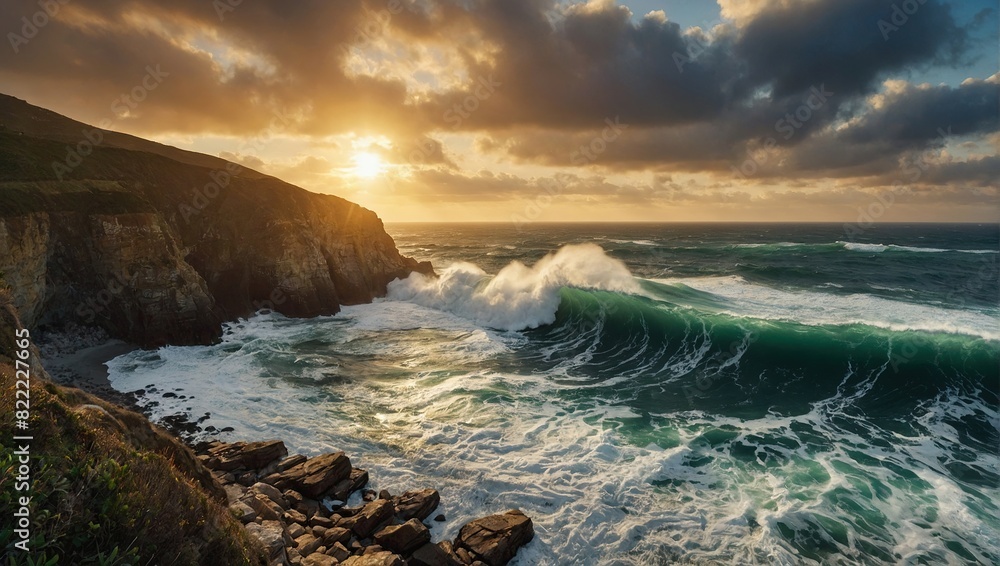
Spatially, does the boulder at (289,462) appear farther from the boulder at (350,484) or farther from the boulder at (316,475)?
the boulder at (350,484)

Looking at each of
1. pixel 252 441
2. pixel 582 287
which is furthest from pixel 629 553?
pixel 582 287

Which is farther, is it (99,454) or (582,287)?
(582,287)

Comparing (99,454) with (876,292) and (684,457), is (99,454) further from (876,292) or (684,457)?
(876,292)

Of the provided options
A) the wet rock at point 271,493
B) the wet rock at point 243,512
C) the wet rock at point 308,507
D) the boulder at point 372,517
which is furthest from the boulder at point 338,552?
the wet rock at point 271,493

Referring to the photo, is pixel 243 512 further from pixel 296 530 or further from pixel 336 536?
pixel 336 536

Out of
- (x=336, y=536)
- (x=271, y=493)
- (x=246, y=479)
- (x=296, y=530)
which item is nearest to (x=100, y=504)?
(x=296, y=530)

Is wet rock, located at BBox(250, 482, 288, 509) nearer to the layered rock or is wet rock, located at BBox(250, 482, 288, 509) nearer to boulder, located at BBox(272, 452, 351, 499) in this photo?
the layered rock
